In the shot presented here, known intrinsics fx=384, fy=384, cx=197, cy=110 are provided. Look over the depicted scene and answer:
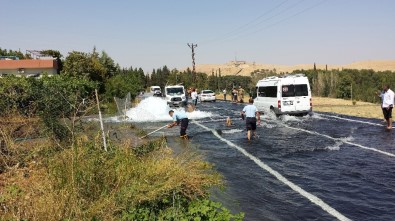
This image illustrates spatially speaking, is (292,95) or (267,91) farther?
(267,91)

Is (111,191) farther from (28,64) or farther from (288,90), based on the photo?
(28,64)

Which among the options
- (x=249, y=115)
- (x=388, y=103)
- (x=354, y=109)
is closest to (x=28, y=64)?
(x=354, y=109)

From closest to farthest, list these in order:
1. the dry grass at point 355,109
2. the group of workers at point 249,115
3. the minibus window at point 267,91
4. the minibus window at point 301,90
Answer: the group of workers at point 249,115
the minibus window at point 301,90
the minibus window at point 267,91
the dry grass at point 355,109

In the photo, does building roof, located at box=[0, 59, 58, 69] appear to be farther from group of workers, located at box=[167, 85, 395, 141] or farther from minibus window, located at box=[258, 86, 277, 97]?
group of workers, located at box=[167, 85, 395, 141]

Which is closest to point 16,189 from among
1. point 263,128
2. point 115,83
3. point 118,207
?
point 118,207

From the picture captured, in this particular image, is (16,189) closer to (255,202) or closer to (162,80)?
(255,202)

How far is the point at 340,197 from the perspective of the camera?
313 inches

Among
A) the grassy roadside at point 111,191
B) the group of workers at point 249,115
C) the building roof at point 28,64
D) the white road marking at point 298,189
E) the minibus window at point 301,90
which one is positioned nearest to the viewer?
the grassy roadside at point 111,191

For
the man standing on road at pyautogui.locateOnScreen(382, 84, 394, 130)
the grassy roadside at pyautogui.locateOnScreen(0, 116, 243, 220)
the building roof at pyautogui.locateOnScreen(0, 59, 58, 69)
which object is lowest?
the grassy roadside at pyautogui.locateOnScreen(0, 116, 243, 220)

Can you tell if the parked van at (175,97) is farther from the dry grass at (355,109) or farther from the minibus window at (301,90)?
the minibus window at (301,90)

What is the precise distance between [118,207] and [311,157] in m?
7.77

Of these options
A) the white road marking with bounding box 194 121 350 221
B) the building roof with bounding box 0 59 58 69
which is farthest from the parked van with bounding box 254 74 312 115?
the building roof with bounding box 0 59 58 69

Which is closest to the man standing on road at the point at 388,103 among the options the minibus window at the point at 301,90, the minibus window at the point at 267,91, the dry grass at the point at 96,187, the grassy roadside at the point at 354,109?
the grassy roadside at the point at 354,109

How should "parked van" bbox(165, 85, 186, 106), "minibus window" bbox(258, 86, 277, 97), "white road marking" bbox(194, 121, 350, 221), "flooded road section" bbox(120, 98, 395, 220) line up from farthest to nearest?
"parked van" bbox(165, 85, 186, 106)
"minibus window" bbox(258, 86, 277, 97)
"flooded road section" bbox(120, 98, 395, 220)
"white road marking" bbox(194, 121, 350, 221)
